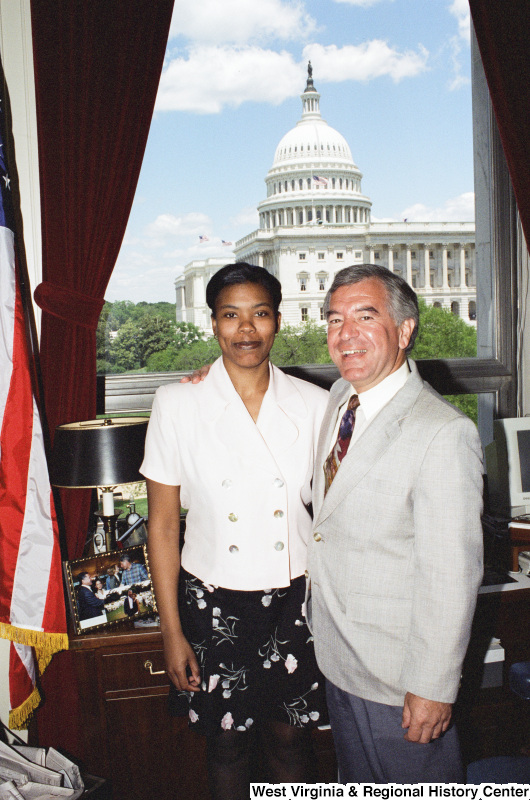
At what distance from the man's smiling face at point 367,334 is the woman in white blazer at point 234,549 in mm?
258

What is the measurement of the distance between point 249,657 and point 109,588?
60cm

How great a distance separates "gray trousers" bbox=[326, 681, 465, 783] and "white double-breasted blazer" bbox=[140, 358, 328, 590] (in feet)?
1.09

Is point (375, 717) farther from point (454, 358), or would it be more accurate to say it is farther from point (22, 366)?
point (454, 358)

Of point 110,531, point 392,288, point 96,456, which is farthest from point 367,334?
point 110,531

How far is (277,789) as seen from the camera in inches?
58.6

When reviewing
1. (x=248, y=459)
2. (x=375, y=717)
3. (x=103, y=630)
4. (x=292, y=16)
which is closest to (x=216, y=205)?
(x=292, y=16)

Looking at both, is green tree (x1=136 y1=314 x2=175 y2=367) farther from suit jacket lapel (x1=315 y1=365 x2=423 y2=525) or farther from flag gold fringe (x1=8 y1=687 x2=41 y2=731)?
suit jacket lapel (x1=315 y1=365 x2=423 y2=525)

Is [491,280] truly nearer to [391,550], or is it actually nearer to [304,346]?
[304,346]

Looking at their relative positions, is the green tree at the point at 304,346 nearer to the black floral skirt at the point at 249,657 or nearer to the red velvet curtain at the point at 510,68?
the red velvet curtain at the point at 510,68

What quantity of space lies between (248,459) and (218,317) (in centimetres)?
37

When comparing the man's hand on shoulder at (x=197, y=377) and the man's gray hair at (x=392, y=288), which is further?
the man's hand on shoulder at (x=197, y=377)

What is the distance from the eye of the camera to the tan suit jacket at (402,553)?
3.60ft

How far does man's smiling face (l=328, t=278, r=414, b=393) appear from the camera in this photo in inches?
49.7

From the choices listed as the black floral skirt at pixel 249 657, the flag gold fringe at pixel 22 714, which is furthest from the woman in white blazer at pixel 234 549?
the flag gold fringe at pixel 22 714
